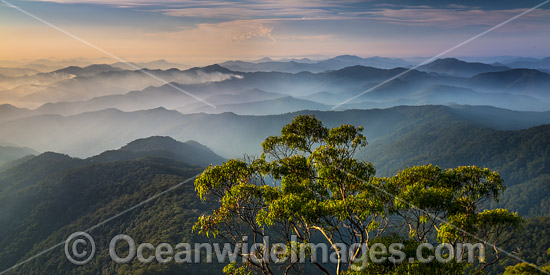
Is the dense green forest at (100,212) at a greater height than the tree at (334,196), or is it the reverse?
the tree at (334,196)

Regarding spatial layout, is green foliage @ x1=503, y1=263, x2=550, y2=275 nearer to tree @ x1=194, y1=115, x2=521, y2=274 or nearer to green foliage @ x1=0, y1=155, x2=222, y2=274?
tree @ x1=194, y1=115, x2=521, y2=274

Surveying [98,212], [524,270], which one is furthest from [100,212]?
[524,270]

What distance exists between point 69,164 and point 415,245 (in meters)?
170

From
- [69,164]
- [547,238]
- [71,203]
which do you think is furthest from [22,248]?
[547,238]

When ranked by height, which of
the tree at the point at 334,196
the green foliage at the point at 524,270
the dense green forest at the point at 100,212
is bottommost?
the dense green forest at the point at 100,212

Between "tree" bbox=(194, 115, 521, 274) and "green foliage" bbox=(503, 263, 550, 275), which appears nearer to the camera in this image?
"green foliage" bbox=(503, 263, 550, 275)

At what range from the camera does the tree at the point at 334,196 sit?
14.3 m

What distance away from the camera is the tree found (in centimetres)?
1427

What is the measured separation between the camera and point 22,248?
97062mm

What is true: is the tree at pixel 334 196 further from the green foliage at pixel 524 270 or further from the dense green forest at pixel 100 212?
the dense green forest at pixel 100 212

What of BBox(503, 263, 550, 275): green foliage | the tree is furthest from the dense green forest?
BBox(503, 263, 550, 275): green foliage

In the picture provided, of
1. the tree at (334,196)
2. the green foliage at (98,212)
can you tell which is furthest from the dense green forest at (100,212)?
the tree at (334,196)

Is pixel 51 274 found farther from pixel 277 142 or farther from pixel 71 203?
pixel 277 142

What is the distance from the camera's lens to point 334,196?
54.5ft
